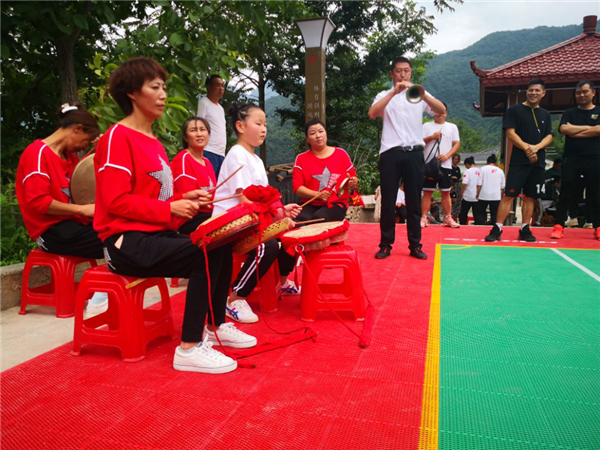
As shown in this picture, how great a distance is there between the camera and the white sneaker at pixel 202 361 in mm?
2260

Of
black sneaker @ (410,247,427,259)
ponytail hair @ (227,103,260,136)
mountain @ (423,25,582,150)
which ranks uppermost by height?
mountain @ (423,25,582,150)

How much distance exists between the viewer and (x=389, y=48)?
1570 cm

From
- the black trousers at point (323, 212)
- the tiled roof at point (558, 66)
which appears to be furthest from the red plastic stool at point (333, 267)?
the tiled roof at point (558, 66)

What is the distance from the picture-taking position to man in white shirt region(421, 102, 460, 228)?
6746 millimetres

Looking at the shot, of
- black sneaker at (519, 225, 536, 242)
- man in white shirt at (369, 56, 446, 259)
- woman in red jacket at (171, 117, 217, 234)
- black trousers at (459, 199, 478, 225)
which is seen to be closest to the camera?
woman in red jacket at (171, 117, 217, 234)

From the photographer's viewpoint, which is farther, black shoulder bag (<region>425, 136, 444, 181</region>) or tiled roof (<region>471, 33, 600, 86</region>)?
tiled roof (<region>471, 33, 600, 86</region>)

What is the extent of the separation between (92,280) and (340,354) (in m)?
1.38

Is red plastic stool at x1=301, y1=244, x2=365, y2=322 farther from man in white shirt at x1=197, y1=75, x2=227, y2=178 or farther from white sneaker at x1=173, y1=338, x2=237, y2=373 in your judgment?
man in white shirt at x1=197, y1=75, x2=227, y2=178

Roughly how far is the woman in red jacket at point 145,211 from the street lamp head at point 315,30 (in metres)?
4.88

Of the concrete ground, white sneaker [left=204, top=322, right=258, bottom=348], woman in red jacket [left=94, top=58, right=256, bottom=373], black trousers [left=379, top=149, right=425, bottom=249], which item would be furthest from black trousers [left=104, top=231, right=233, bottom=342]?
black trousers [left=379, top=149, right=425, bottom=249]

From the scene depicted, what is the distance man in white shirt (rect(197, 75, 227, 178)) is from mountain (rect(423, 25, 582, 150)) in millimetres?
56378

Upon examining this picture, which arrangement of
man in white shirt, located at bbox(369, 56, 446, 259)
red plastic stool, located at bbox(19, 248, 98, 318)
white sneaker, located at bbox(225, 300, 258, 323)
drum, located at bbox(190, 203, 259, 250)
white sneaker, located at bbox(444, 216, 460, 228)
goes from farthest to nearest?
white sneaker, located at bbox(444, 216, 460, 228)
man in white shirt, located at bbox(369, 56, 446, 259)
red plastic stool, located at bbox(19, 248, 98, 318)
white sneaker, located at bbox(225, 300, 258, 323)
drum, located at bbox(190, 203, 259, 250)

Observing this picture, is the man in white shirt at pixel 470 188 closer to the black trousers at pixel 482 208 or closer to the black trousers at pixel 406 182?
the black trousers at pixel 482 208

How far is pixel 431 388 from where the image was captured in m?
2.04
